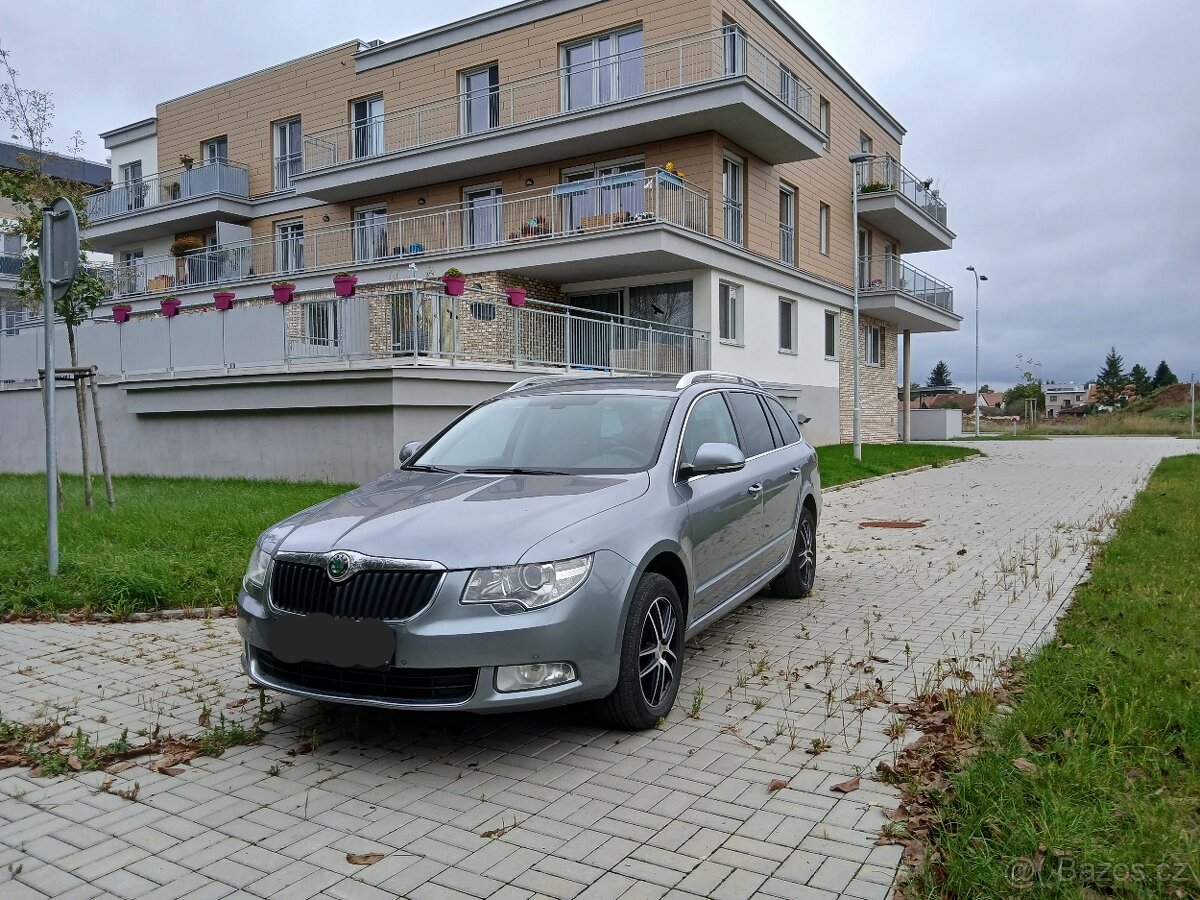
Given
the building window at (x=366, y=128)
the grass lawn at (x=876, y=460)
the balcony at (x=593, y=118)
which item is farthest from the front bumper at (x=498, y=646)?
the building window at (x=366, y=128)

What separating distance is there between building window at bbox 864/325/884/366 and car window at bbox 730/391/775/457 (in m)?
26.5

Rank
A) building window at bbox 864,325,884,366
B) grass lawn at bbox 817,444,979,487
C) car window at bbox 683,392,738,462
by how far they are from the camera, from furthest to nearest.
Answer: building window at bbox 864,325,884,366 → grass lawn at bbox 817,444,979,487 → car window at bbox 683,392,738,462

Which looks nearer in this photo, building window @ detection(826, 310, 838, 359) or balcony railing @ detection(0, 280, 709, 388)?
balcony railing @ detection(0, 280, 709, 388)

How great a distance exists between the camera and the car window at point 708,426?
5.48 metres

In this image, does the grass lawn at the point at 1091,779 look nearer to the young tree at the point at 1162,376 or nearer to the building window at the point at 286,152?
the building window at the point at 286,152

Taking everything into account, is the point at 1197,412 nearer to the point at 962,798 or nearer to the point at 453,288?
the point at 453,288

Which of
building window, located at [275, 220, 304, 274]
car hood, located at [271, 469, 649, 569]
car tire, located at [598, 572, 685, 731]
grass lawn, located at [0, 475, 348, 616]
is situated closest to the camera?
car hood, located at [271, 469, 649, 569]

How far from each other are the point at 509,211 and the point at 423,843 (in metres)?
22.1

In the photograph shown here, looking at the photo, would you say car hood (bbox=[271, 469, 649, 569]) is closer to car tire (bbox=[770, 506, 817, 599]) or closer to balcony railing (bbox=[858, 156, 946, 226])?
car tire (bbox=[770, 506, 817, 599])

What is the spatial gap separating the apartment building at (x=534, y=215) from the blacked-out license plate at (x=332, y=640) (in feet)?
32.0

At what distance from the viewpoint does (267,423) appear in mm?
15383

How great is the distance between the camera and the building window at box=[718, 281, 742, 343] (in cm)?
2306

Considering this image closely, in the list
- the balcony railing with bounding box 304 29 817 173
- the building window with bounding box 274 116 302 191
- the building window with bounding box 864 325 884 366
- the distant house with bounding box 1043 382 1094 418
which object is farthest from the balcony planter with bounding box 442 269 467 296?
the distant house with bounding box 1043 382 1094 418

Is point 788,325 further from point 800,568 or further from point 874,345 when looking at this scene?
point 800,568
